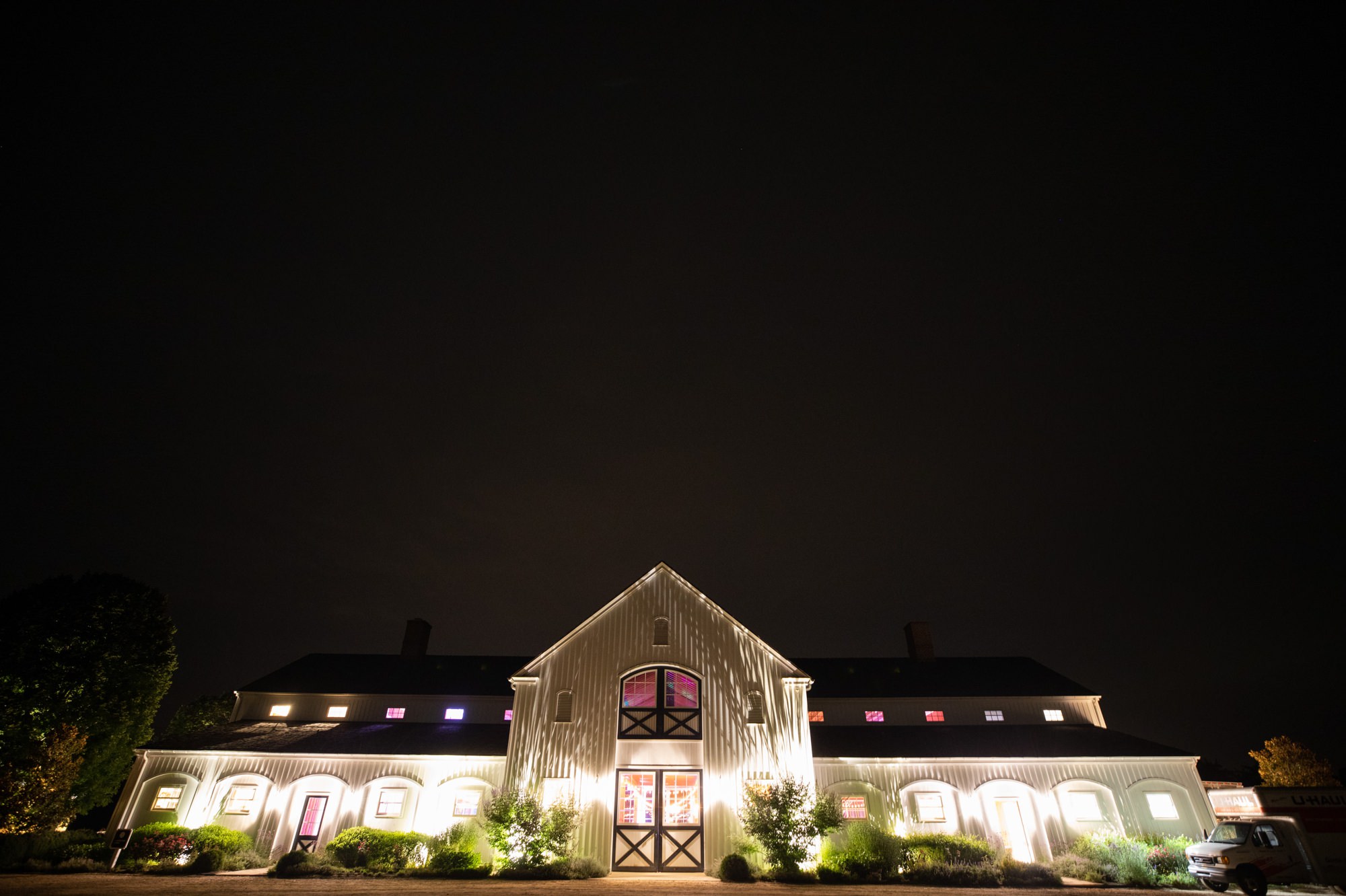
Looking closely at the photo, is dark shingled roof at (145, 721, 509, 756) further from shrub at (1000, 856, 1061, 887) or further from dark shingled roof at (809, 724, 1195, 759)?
shrub at (1000, 856, 1061, 887)

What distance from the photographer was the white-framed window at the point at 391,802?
73.4 feet

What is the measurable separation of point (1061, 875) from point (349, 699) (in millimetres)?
28573

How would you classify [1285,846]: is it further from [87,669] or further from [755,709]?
[87,669]

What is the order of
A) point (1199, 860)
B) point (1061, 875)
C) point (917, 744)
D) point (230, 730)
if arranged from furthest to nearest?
point (230, 730) < point (917, 744) < point (1061, 875) < point (1199, 860)

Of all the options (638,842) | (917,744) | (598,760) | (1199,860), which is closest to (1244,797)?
(1199,860)

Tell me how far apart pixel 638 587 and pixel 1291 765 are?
161 ft

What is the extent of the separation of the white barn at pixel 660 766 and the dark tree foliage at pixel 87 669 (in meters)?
6.94

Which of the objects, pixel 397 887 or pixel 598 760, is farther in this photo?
pixel 598 760

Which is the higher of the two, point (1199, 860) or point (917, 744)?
point (917, 744)

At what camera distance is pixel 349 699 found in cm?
2952

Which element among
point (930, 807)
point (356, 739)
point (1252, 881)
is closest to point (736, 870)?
point (930, 807)

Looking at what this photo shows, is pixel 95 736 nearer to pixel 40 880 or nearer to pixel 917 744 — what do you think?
pixel 40 880

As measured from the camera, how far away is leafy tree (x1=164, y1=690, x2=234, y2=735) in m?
43.8

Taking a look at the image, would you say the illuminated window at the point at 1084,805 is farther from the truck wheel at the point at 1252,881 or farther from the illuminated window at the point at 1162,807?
the truck wheel at the point at 1252,881
